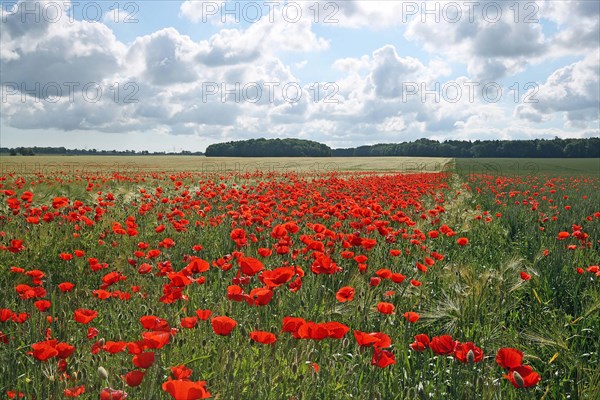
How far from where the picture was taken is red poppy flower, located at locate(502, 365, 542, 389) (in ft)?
5.64

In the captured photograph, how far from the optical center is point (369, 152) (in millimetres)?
116875

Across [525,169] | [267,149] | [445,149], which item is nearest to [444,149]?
[445,149]

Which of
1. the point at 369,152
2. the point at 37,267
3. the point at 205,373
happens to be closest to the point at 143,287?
the point at 37,267

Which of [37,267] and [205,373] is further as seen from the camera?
[37,267]

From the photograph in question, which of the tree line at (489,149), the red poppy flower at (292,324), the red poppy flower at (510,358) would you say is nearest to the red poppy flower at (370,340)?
the red poppy flower at (292,324)

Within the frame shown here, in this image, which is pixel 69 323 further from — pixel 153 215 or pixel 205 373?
pixel 153 215

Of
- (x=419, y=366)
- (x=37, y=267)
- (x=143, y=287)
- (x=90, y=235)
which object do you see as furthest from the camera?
(x=90, y=235)

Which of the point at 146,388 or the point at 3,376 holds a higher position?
the point at 146,388

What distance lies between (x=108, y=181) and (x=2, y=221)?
734 cm

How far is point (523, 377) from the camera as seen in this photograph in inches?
70.4

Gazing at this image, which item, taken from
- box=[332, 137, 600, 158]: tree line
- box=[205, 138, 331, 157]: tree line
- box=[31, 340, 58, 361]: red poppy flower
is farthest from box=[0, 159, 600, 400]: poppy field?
A: box=[332, 137, 600, 158]: tree line

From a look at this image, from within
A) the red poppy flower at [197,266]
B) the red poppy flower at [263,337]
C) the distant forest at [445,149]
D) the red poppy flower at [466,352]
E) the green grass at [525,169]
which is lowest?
the red poppy flower at [466,352]

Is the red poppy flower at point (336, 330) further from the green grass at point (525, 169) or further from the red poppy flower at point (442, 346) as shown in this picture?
the green grass at point (525, 169)

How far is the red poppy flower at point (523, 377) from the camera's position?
1.72m
